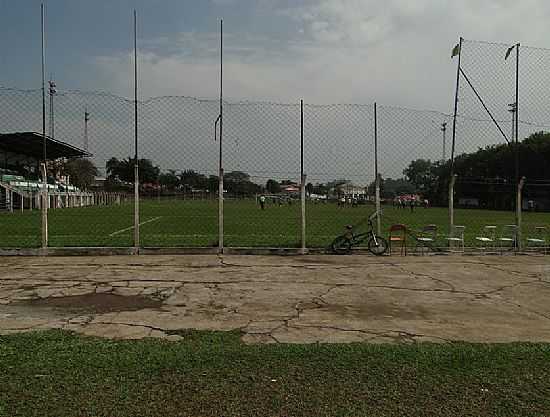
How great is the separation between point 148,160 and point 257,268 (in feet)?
15.8

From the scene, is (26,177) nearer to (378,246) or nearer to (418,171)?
(418,171)

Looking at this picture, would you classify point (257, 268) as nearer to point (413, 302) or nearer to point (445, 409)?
point (413, 302)

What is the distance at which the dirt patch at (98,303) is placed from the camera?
658 cm

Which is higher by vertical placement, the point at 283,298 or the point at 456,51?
the point at 456,51

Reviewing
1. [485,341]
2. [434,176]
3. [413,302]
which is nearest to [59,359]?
[485,341]

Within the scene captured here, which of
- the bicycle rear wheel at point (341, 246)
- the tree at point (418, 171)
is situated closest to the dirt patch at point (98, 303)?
the bicycle rear wheel at point (341, 246)

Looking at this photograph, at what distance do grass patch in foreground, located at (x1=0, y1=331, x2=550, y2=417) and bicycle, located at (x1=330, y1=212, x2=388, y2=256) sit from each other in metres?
8.03

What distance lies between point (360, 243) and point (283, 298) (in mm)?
6413

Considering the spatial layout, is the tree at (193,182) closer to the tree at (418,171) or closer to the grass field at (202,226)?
the grass field at (202,226)

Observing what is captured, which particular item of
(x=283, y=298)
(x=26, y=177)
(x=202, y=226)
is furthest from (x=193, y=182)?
(x=26, y=177)

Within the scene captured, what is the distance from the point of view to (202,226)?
2370 centimetres

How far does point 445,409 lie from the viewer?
3.56 meters

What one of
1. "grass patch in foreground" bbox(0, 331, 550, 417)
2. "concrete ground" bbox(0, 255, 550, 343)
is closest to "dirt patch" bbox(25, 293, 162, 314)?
"concrete ground" bbox(0, 255, 550, 343)

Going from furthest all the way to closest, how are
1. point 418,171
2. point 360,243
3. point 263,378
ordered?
1. point 418,171
2. point 360,243
3. point 263,378
